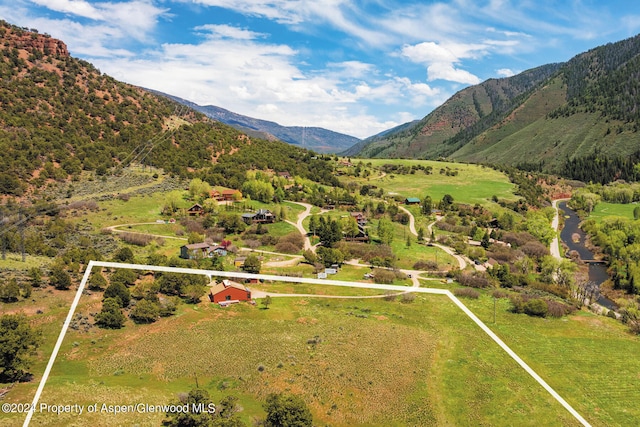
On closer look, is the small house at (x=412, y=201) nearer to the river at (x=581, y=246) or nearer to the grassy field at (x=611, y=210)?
the river at (x=581, y=246)

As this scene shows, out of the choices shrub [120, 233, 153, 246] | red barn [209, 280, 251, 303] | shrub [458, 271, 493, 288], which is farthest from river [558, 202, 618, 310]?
shrub [120, 233, 153, 246]

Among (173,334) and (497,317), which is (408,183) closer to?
(497,317)

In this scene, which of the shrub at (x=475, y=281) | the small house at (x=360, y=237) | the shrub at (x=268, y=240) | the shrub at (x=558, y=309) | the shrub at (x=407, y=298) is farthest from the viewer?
the small house at (x=360, y=237)

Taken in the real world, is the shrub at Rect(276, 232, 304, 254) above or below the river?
below

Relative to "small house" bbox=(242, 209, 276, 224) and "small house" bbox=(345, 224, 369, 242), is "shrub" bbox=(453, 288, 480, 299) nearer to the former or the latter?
"small house" bbox=(345, 224, 369, 242)

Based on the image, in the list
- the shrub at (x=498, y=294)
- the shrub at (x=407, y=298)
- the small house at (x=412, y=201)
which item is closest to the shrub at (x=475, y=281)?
the shrub at (x=498, y=294)

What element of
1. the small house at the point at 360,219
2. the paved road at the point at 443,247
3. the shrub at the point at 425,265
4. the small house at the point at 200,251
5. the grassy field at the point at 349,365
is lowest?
the grassy field at the point at 349,365
